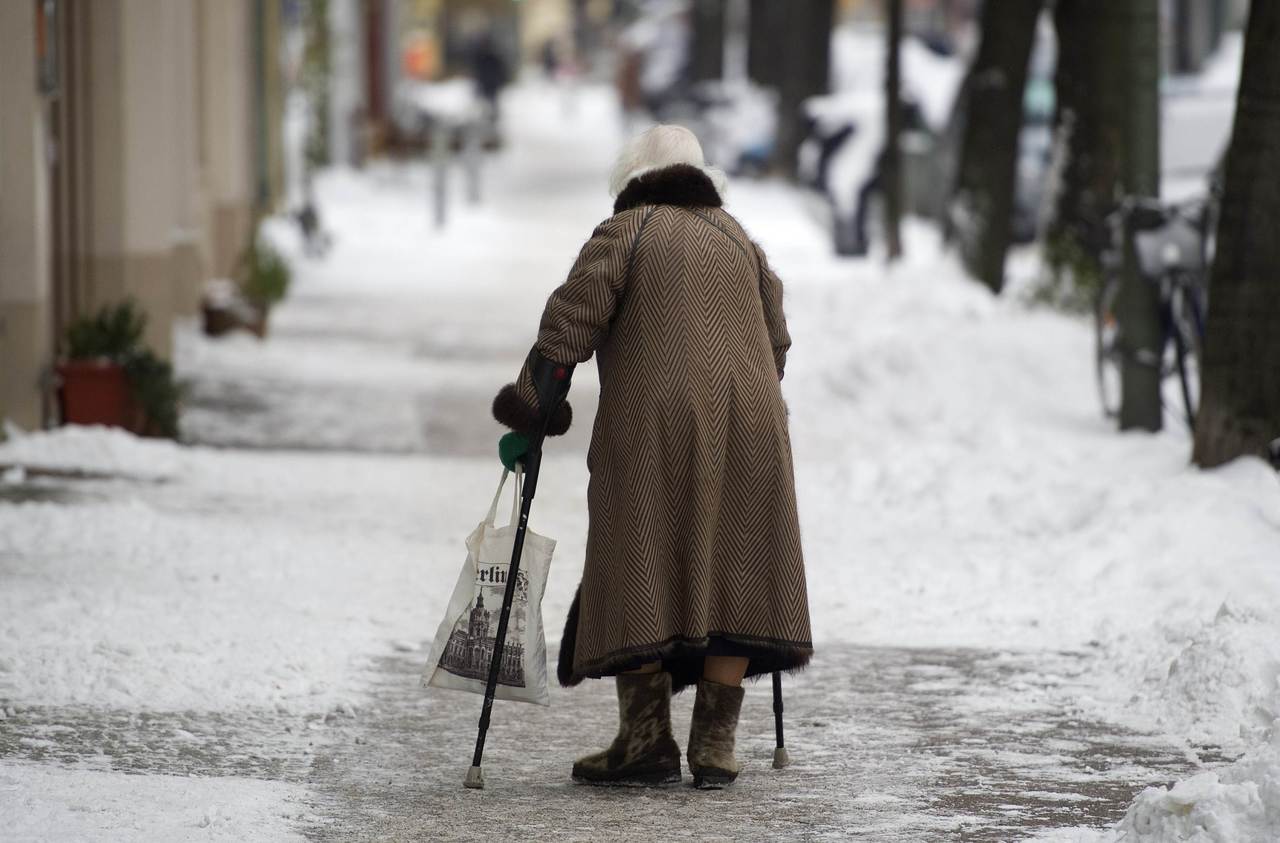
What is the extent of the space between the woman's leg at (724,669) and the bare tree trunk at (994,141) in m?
11.3

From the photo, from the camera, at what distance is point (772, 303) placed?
5699 millimetres

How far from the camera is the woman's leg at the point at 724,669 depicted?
221 inches

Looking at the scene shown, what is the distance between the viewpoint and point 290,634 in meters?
7.07

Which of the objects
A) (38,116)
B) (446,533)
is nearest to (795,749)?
(446,533)

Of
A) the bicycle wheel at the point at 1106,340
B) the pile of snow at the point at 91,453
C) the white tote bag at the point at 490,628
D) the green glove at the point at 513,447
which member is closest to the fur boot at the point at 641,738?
the white tote bag at the point at 490,628

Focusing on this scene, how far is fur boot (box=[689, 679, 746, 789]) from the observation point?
5594 mm

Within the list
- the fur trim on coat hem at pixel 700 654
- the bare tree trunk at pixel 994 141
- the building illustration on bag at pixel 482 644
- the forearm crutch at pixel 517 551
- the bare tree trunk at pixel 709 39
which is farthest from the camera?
the bare tree trunk at pixel 709 39

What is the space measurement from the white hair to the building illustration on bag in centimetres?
109

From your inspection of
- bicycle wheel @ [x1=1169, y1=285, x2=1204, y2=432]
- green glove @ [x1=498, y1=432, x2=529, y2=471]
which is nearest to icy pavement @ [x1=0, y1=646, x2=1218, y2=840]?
green glove @ [x1=498, y1=432, x2=529, y2=471]

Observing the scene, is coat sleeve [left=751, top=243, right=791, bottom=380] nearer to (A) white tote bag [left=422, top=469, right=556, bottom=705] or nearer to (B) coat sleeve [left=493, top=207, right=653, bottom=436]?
(B) coat sleeve [left=493, top=207, right=653, bottom=436]

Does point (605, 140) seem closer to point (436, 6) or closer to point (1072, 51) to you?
point (436, 6)

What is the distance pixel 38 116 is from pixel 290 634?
4595mm

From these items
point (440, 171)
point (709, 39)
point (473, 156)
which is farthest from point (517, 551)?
point (709, 39)

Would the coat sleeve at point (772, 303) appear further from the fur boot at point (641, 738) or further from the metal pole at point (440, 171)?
the metal pole at point (440, 171)
